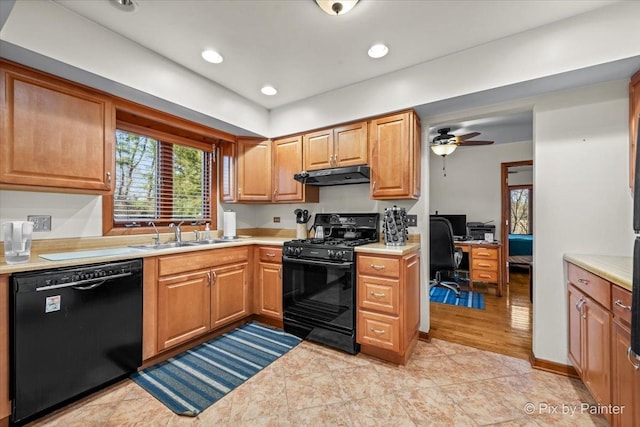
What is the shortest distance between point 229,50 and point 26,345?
235 cm

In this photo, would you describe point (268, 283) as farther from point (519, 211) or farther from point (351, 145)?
point (519, 211)

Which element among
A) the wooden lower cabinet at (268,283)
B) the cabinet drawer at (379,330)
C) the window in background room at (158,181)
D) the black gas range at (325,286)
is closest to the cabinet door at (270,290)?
the wooden lower cabinet at (268,283)

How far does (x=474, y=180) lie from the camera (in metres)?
5.14

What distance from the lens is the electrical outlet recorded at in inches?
77.8

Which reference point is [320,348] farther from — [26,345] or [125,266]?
[26,345]

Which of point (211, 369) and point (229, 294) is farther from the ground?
point (229, 294)

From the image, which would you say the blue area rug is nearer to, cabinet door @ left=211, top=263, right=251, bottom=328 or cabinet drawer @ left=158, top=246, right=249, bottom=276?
cabinet door @ left=211, top=263, right=251, bottom=328

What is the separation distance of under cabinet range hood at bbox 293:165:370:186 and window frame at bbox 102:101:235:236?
107cm

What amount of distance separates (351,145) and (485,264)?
10.2ft

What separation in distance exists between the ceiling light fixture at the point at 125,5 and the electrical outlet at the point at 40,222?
1.58 m

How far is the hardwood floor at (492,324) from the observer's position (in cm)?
256

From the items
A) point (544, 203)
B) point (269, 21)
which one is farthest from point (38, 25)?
point (544, 203)

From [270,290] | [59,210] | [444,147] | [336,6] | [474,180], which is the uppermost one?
[336,6]

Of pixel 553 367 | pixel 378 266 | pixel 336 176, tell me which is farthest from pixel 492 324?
pixel 336 176
